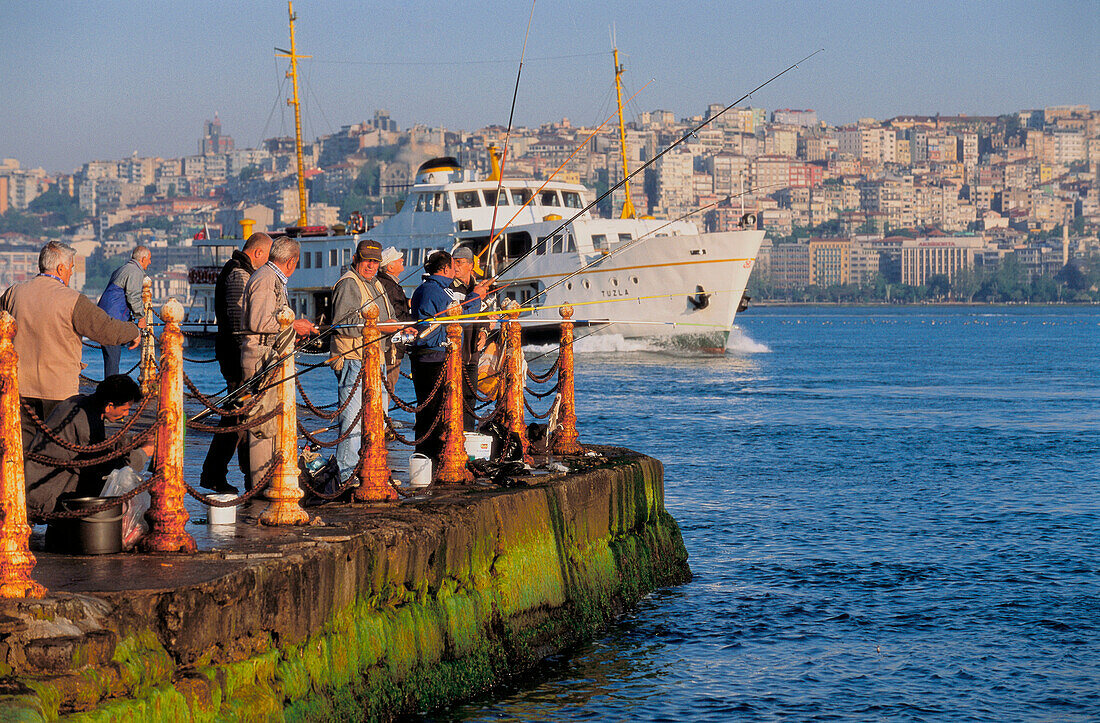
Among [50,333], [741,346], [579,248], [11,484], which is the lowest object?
[741,346]

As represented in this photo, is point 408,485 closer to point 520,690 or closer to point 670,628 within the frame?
point 520,690

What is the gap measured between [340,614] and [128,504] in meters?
1.11

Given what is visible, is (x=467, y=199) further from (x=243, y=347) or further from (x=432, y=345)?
(x=243, y=347)

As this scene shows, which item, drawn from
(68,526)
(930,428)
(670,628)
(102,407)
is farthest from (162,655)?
(930,428)

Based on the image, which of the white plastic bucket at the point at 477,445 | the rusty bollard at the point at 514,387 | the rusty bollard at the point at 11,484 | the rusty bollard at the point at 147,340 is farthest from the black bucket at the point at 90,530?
the rusty bollard at the point at 147,340

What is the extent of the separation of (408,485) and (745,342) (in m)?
55.3

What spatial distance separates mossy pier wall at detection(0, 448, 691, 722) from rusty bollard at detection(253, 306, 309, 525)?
0.79 feet

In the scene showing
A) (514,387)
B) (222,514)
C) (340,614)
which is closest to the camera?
(340,614)

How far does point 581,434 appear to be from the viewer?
2425 centimetres

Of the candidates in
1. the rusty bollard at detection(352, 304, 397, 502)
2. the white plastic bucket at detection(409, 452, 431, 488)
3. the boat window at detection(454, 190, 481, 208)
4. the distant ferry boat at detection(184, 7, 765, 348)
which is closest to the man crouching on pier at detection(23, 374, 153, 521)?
the rusty bollard at detection(352, 304, 397, 502)

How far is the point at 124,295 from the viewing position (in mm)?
13586

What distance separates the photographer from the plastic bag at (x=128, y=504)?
6371 millimetres

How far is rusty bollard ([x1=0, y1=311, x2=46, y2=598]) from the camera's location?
209 inches

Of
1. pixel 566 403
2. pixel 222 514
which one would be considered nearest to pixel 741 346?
pixel 566 403
